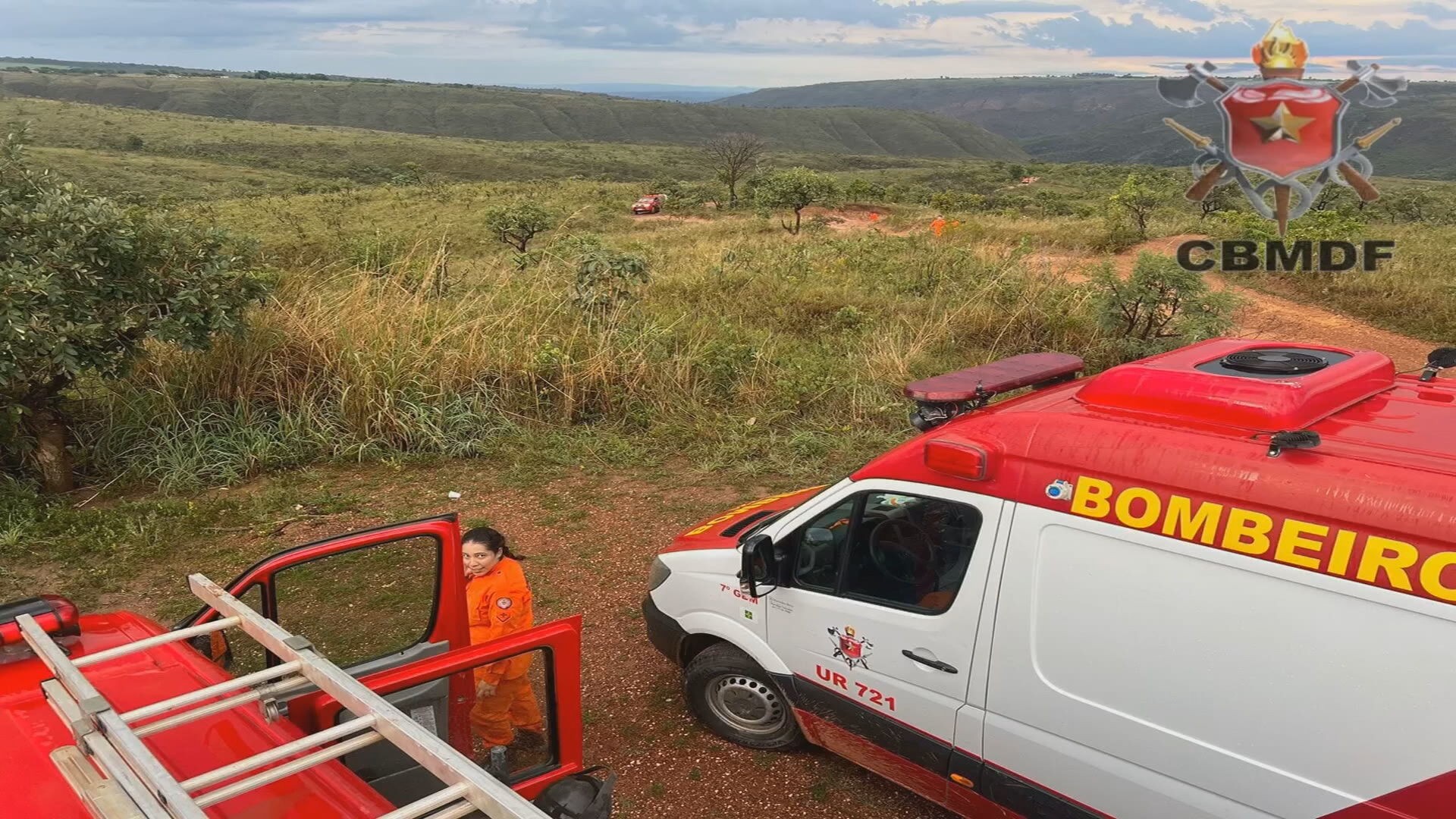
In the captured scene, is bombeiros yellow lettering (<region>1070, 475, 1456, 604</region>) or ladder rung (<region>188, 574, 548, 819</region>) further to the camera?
bombeiros yellow lettering (<region>1070, 475, 1456, 604</region>)

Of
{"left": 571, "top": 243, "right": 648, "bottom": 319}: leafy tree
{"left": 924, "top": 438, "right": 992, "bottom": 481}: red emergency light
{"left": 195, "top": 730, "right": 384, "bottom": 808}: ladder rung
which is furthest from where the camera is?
{"left": 571, "top": 243, "right": 648, "bottom": 319}: leafy tree

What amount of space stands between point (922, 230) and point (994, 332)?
13203mm

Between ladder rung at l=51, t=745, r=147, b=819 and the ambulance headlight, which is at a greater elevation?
ladder rung at l=51, t=745, r=147, b=819

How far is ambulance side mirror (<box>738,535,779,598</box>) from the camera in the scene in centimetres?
329

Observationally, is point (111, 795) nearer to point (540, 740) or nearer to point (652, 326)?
point (540, 740)

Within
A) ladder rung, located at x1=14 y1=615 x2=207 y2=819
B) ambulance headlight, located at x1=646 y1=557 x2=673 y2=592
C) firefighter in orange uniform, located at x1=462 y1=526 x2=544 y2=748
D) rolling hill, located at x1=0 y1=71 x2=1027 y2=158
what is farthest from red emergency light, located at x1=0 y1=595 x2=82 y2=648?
rolling hill, located at x1=0 y1=71 x2=1027 y2=158

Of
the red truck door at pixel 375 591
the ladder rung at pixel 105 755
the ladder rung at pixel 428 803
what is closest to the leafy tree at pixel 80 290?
the red truck door at pixel 375 591

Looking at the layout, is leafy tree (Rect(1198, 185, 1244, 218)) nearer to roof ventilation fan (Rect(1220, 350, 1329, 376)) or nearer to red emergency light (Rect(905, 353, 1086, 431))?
red emergency light (Rect(905, 353, 1086, 431))

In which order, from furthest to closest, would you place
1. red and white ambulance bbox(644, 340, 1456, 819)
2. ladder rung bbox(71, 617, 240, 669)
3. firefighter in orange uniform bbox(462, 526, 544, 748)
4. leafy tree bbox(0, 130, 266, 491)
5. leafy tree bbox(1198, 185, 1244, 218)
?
1. leafy tree bbox(1198, 185, 1244, 218)
2. leafy tree bbox(0, 130, 266, 491)
3. firefighter in orange uniform bbox(462, 526, 544, 748)
4. ladder rung bbox(71, 617, 240, 669)
5. red and white ambulance bbox(644, 340, 1456, 819)

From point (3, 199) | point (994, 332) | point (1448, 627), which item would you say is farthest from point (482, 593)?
point (994, 332)

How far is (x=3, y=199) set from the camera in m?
5.96

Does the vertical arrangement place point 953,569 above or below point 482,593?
above

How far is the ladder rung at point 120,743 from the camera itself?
1551mm

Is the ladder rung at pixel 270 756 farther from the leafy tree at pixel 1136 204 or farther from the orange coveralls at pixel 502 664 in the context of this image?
the leafy tree at pixel 1136 204
